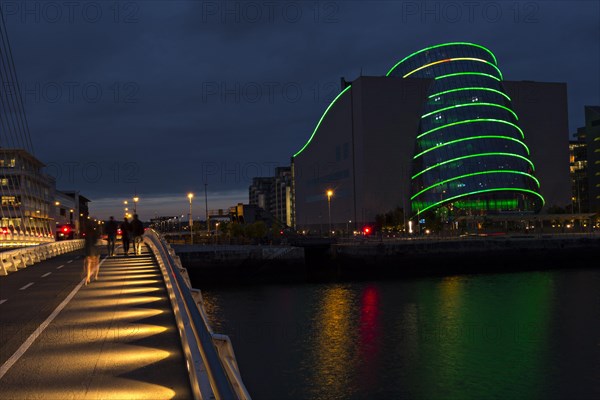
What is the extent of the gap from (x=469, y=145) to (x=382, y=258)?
42.4 meters

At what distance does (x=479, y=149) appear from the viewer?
97.1 m

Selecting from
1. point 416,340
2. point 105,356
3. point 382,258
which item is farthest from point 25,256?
point 382,258

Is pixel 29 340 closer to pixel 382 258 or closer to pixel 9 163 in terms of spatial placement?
pixel 382 258

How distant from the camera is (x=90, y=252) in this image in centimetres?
1902

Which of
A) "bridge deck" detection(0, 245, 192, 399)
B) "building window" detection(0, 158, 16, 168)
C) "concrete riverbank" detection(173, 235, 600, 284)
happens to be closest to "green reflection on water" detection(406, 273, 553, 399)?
"bridge deck" detection(0, 245, 192, 399)

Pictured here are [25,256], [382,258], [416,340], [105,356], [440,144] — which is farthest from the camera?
[440,144]

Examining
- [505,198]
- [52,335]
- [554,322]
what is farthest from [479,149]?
[52,335]

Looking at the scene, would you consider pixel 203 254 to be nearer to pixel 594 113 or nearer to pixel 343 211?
pixel 343 211

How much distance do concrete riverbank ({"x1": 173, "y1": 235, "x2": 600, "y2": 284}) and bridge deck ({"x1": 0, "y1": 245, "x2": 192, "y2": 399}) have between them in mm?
41607

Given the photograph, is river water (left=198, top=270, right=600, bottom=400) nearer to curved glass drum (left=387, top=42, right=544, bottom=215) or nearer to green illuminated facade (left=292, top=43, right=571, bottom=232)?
curved glass drum (left=387, top=42, right=544, bottom=215)

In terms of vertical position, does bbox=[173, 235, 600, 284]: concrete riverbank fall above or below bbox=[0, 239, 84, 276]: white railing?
below

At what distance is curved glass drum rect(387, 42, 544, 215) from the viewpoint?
9681 centimetres

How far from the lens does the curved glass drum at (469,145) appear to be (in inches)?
3812

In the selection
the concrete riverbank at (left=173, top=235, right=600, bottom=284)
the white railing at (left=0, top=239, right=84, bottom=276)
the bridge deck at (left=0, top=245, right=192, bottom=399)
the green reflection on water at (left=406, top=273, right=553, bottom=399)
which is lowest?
the green reflection on water at (left=406, top=273, right=553, bottom=399)
